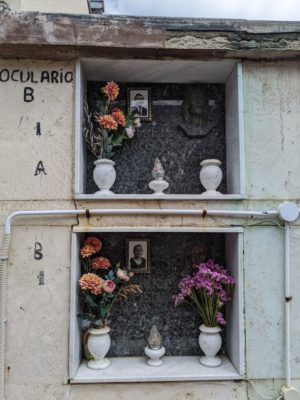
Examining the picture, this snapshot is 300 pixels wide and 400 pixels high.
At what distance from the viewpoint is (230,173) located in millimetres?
1820

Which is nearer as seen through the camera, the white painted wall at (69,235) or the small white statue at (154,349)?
the white painted wall at (69,235)

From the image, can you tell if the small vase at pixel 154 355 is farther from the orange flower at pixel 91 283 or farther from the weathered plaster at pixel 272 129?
the weathered plaster at pixel 272 129

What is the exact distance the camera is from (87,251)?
165cm

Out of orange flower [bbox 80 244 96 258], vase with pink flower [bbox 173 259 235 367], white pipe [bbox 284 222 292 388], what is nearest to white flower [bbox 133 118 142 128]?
orange flower [bbox 80 244 96 258]

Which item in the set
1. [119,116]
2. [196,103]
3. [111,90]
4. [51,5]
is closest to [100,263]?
[119,116]

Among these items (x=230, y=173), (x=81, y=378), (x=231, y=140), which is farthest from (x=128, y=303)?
(x=231, y=140)

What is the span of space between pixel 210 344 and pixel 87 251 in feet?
2.65

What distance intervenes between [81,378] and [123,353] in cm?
32

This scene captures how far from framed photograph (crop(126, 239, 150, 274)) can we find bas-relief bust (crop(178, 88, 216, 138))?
700mm

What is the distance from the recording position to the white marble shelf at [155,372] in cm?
156

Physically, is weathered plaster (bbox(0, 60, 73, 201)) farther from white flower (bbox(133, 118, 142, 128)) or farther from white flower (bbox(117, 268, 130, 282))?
white flower (bbox(117, 268, 130, 282))

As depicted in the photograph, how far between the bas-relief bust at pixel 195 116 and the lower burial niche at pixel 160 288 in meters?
0.61

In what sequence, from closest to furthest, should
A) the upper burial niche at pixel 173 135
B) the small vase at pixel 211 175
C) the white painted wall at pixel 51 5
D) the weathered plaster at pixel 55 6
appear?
the small vase at pixel 211 175
the upper burial niche at pixel 173 135
the white painted wall at pixel 51 5
the weathered plaster at pixel 55 6

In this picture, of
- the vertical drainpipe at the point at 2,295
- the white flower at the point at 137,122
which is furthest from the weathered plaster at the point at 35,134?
the white flower at the point at 137,122
